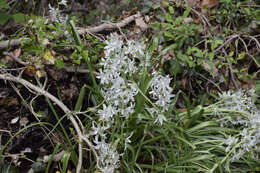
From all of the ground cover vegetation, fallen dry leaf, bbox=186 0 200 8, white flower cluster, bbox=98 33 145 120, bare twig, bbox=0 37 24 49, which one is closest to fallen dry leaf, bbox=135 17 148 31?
the ground cover vegetation

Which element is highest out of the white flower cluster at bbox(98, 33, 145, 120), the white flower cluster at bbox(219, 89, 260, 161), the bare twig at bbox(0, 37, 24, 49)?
the bare twig at bbox(0, 37, 24, 49)

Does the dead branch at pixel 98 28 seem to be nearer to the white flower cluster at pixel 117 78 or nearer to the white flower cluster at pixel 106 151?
the white flower cluster at pixel 117 78

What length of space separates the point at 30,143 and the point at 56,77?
58cm

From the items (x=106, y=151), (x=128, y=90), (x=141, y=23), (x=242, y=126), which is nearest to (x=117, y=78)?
(x=128, y=90)

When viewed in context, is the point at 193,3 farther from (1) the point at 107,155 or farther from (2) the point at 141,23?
(1) the point at 107,155

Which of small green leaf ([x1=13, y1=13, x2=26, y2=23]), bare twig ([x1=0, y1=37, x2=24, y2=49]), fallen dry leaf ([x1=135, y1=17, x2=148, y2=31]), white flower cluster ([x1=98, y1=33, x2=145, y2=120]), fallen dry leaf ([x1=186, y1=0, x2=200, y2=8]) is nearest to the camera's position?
white flower cluster ([x1=98, y1=33, x2=145, y2=120])

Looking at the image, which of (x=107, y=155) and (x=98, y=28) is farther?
(x=98, y=28)

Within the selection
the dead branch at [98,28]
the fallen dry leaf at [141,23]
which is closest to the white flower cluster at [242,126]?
the fallen dry leaf at [141,23]

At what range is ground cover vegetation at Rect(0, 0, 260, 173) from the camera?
160 cm

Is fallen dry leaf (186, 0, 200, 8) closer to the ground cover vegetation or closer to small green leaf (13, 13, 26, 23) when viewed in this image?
the ground cover vegetation

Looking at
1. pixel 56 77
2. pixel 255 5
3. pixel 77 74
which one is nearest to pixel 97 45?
pixel 77 74

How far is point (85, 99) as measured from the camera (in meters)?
2.16

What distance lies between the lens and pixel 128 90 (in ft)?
5.03

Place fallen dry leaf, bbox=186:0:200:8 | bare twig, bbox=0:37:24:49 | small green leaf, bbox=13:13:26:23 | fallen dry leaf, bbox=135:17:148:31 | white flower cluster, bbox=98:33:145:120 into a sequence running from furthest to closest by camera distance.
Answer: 1. fallen dry leaf, bbox=186:0:200:8
2. fallen dry leaf, bbox=135:17:148:31
3. bare twig, bbox=0:37:24:49
4. small green leaf, bbox=13:13:26:23
5. white flower cluster, bbox=98:33:145:120
